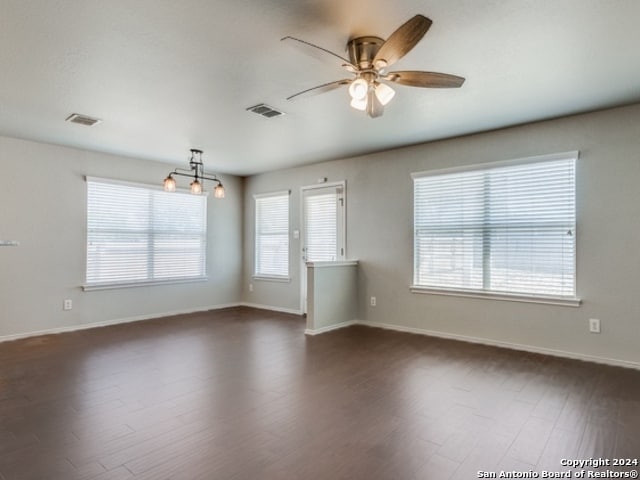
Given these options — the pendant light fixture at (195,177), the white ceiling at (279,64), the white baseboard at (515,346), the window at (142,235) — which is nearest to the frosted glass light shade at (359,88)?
the white ceiling at (279,64)

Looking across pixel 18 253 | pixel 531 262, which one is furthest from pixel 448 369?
pixel 18 253

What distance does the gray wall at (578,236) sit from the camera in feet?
11.8

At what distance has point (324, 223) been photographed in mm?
6102

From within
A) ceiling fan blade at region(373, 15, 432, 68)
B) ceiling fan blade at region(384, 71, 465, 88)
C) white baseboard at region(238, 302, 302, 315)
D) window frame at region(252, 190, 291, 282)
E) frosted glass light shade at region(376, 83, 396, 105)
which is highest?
ceiling fan blade at region(373, 15, 432, 68)

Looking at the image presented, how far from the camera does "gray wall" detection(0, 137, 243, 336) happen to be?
4617 mm

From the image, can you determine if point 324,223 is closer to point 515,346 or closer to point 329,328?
point 329,328

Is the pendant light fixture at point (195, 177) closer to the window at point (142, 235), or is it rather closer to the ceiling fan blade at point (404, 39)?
the window at point (142, 235)

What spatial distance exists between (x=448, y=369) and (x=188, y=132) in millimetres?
3869

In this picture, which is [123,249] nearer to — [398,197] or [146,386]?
[146,386]

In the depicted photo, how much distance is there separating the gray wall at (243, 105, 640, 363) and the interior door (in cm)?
17

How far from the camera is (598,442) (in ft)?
7.35

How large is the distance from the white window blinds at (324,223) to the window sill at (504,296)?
4.88ft

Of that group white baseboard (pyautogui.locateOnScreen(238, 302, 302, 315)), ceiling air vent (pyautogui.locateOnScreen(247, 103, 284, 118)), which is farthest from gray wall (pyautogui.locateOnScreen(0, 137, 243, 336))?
ceiling air vent (pyautogui.locateOnScreen(247, 103, 284, 118))

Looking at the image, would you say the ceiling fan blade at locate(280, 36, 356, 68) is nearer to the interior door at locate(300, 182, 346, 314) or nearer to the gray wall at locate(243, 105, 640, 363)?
the gray wall at locate(243, 105, 640, 363)
